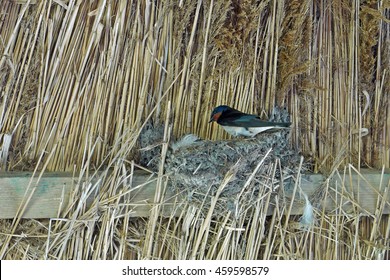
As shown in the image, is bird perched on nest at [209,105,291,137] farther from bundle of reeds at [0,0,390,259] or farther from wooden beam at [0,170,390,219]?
wooden beam at [0,170,390,219]

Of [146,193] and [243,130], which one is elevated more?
[243,130]

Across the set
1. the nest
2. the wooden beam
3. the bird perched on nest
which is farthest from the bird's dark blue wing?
the wooden beam

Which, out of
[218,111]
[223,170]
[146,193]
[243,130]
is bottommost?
[146,193]

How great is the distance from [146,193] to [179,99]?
1.88 feet

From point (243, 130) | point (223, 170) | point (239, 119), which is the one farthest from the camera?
point (243, 130)

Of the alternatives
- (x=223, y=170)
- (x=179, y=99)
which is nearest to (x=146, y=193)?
(x=223, y=170)

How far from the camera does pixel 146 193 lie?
3.29 meters

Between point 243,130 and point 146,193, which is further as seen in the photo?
point 243,130

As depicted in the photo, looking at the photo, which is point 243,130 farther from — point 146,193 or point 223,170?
A: point 146,193

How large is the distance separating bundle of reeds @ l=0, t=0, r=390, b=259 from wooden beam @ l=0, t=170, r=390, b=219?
1.9 inches

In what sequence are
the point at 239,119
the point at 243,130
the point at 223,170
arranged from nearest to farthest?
the point at 223,170
the point at 239,119
the point at 243,130

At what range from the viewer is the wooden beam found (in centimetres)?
319

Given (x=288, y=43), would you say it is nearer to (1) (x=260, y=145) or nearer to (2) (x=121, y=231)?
(1) (x=260, y=145)

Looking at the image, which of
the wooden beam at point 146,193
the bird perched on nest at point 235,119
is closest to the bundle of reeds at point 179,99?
the wooden beam at point 146,193
